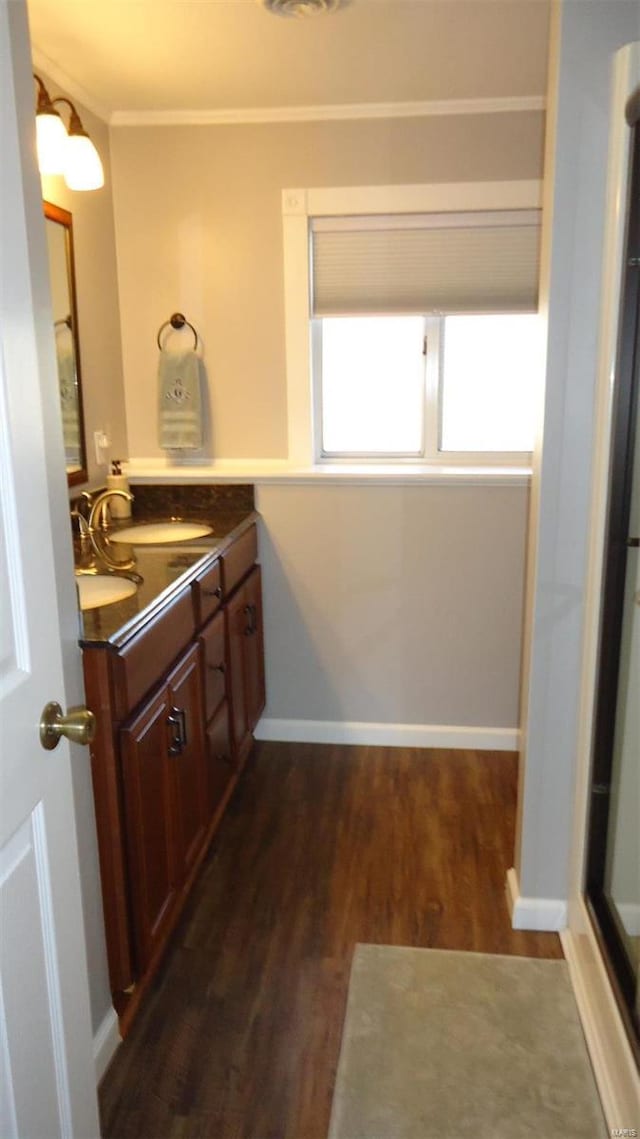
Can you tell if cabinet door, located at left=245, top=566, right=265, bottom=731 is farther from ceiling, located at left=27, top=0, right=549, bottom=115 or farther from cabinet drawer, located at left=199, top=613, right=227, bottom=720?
ceiling, located at left=27, top=0, right=549, bottom=115

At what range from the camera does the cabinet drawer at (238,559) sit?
2.58 meters

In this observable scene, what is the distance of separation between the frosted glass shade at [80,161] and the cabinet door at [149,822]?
1429 millimetres

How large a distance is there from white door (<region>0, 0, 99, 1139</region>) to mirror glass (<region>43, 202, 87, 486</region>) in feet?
4.48

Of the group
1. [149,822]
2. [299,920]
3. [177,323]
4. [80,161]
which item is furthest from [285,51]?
[299,920]

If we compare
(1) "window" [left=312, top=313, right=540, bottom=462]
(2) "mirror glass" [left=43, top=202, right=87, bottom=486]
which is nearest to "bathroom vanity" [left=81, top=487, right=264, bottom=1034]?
(2) "mirror glass" [left=43, top=202, right=87, bottom=486]

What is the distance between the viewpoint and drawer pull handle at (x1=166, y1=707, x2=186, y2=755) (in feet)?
6.47

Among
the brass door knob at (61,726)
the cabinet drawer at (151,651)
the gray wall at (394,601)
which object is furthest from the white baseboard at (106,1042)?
the gray wall at (394,601)

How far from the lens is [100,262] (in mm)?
2930

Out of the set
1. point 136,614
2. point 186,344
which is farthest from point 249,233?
point 136,614

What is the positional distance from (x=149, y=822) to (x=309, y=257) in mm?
2091

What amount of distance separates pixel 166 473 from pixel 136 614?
1.42 metres

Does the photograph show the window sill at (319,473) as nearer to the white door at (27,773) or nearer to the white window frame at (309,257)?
the white window frame at (309,257)

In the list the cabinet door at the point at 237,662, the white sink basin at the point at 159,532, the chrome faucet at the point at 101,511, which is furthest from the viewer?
the white sink basin at the point at 159,532

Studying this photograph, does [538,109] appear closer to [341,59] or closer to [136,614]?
[341,59]
